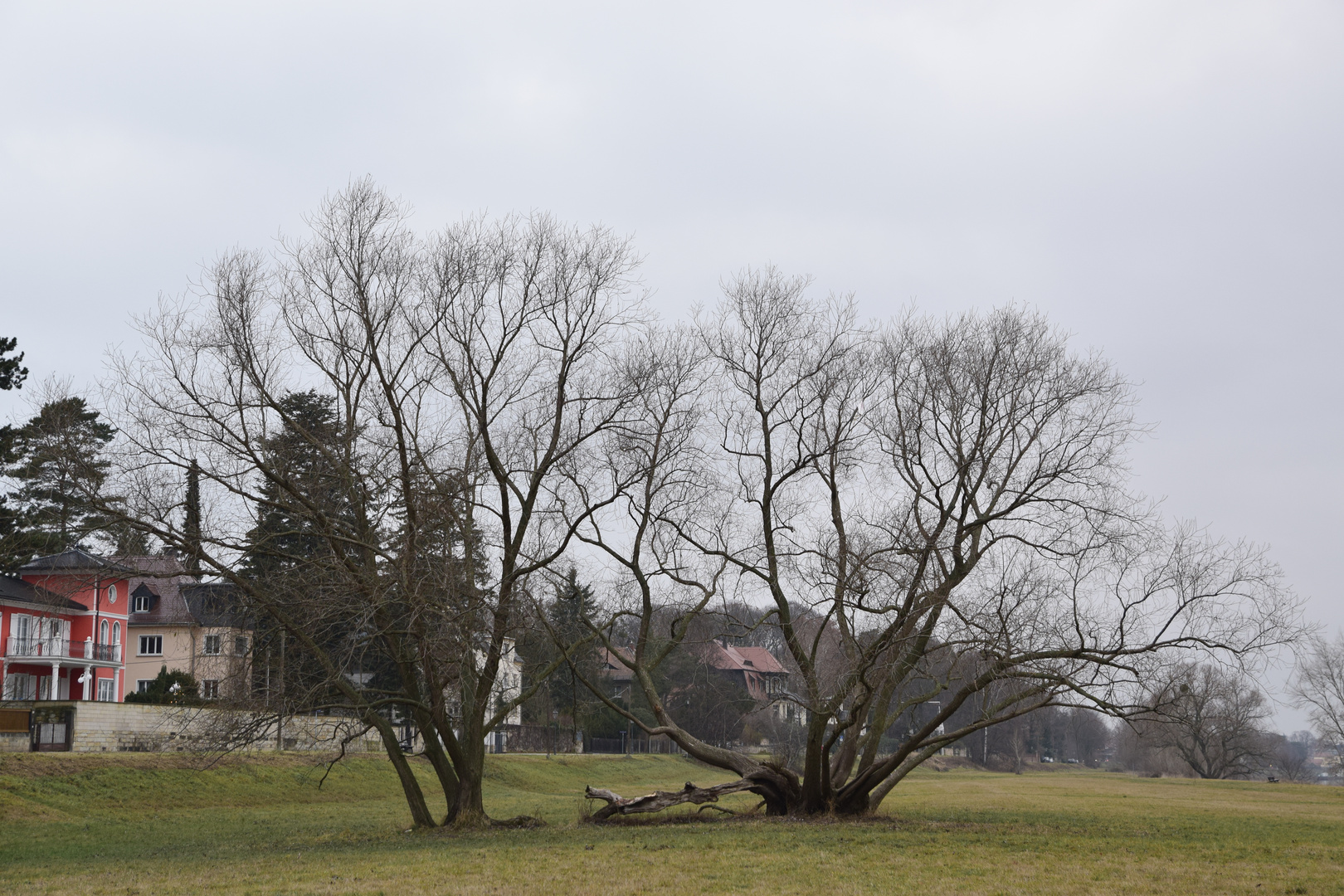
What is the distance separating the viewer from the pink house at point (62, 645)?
47.3 m

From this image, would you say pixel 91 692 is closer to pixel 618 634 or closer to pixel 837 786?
pixel 618 634

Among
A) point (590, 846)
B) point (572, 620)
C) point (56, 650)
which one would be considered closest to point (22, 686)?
point (56, 650)

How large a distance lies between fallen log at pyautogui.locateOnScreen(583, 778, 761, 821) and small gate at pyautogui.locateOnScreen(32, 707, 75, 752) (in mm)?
21047

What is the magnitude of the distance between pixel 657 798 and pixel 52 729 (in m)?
22.9

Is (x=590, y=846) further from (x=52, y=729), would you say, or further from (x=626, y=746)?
(x=626, y=746)

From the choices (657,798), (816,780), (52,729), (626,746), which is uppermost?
(52,729)

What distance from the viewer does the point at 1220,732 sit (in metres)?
67.2

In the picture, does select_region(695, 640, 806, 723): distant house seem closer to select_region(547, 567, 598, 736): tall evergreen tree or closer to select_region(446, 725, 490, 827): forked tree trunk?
select_region(547, 567, 598, 736): tall evergreen tree

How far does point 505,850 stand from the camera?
16.6 metres

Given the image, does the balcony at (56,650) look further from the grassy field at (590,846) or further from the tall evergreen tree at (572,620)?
the tall evergreen tree at (572,620)

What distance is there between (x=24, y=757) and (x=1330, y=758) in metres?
105

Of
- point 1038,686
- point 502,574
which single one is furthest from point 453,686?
point 1038,686

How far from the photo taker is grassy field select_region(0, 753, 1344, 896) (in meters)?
13.1

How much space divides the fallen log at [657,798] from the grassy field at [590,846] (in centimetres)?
64
